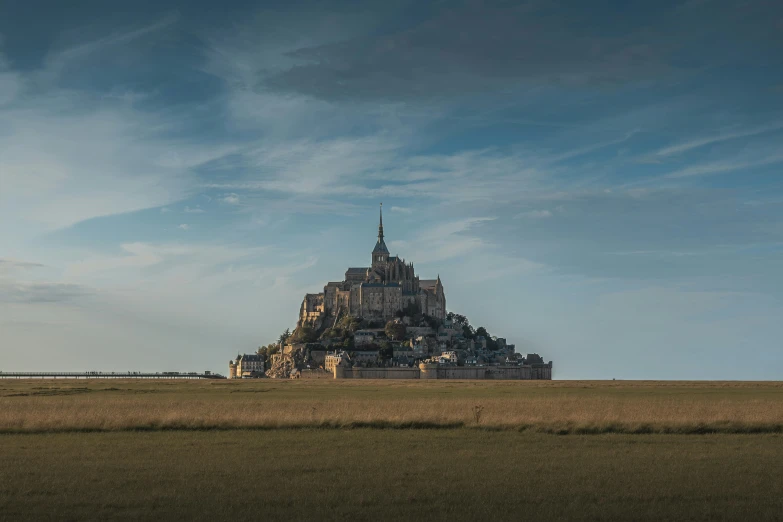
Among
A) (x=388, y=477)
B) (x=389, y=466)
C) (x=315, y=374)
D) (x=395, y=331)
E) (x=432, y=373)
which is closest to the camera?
(x=388, y=477)

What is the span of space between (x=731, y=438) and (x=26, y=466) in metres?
20.7

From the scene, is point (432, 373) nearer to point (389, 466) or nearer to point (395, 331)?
point (395, 331)

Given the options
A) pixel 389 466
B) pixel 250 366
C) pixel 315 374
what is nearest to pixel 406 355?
pixel 315 374

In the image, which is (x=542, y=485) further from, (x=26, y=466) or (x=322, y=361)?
(x=322, y=361)

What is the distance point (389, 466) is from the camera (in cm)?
2152

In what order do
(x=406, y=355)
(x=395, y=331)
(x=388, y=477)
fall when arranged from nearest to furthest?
(x=388, y=477) < (x=406, y=355) < (x=395, y=331)

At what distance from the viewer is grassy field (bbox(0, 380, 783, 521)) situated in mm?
16344

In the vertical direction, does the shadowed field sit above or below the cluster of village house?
below

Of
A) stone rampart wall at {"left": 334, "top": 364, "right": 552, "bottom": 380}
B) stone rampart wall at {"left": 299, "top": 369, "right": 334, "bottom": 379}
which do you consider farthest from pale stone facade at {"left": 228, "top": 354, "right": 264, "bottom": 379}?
stone rampart wall at {"left": 334, "top": 364, "right": 552, "bottom": 380}

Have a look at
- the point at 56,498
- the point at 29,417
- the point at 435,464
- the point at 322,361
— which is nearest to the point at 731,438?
the point at 435,464

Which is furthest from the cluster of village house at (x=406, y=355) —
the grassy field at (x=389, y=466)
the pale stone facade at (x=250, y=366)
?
the grassy field at (x=389, y=466)

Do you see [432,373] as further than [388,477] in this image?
Yes

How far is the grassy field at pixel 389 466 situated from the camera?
16344 millimetres

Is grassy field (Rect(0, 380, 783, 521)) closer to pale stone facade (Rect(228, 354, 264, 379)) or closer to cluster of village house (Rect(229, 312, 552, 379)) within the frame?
cluster of village house (Rect(229, 312, 552, 379))
